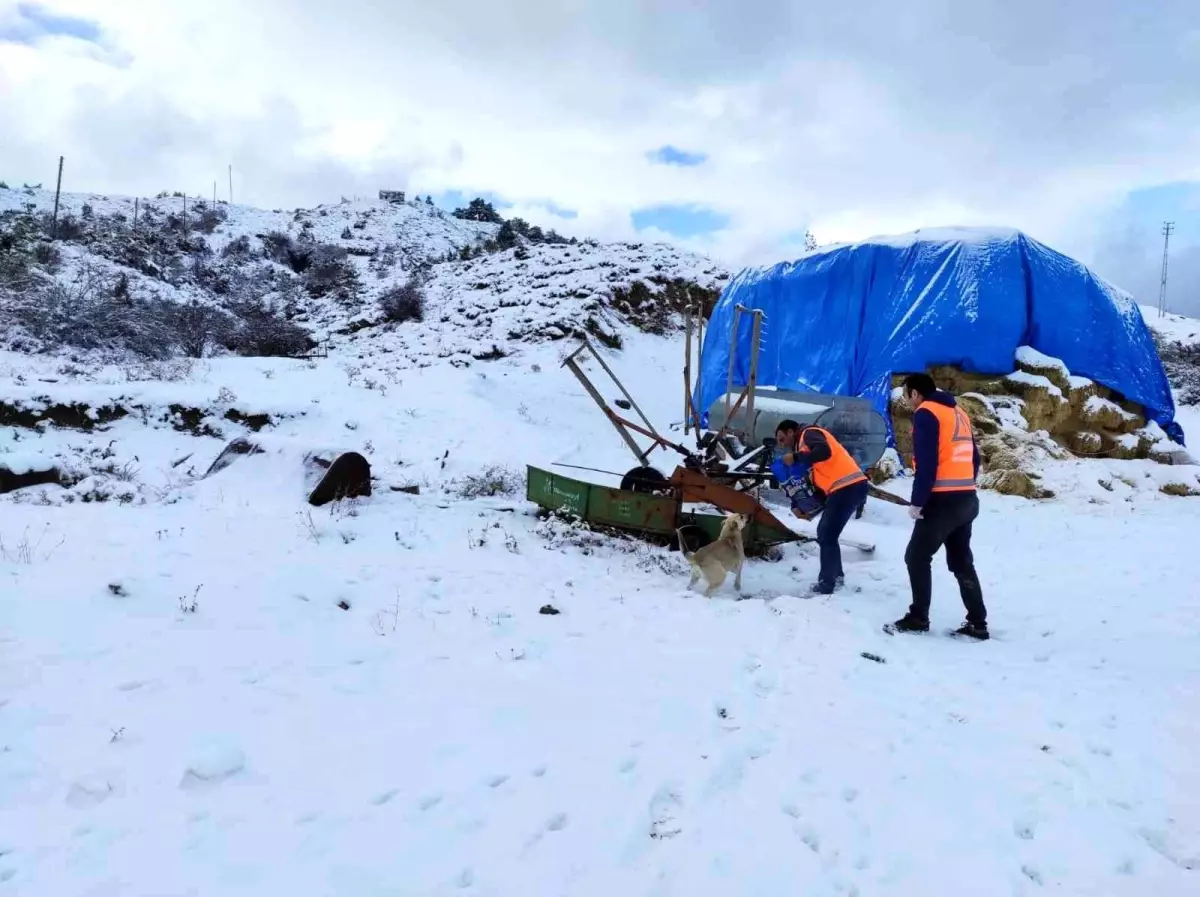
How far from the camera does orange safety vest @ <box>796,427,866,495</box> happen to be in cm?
616

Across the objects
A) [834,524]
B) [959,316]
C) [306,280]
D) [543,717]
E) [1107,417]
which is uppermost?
[306,280]

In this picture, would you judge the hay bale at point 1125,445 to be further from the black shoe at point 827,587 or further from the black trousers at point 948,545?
the black trousers at point 948,545

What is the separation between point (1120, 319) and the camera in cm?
1259

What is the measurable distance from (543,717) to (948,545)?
356 centimetres

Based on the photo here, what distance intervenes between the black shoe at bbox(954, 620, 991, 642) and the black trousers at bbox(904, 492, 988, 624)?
0.03 m

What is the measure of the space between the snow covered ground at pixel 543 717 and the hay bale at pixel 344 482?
0.31 metres

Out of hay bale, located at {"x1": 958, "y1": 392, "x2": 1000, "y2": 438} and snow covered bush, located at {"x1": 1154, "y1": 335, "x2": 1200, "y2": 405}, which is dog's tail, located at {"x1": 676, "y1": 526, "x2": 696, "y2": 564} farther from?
snow covered bush, located at {"x1": 1154, "y1": 335, "x2": 1200, "y2": 405}

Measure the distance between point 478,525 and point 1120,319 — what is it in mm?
12612

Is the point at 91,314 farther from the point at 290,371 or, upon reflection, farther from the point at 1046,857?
the point at 1046,857

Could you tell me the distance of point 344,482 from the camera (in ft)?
25.2

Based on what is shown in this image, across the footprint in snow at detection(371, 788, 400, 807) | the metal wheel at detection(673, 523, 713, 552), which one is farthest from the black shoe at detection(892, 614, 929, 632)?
the footprint in snow at detection(371, 788, 400, 807)

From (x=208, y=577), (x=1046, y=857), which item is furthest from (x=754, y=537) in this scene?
(x=208, y=577)

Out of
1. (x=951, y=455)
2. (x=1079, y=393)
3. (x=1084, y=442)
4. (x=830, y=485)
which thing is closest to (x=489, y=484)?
(x=830, y=485)

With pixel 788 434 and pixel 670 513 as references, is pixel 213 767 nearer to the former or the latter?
pixel 670 513
